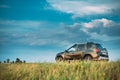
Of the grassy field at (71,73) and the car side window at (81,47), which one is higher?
the car side window at (81,47)

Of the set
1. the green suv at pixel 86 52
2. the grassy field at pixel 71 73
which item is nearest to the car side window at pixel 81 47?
the green suv at pixel 86 52

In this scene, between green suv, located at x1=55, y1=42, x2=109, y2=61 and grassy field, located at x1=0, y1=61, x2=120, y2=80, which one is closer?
grassy field, located at x1=0, y1=61, x2=120, y2=80

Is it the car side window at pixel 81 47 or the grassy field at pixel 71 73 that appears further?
the car side window at pixel 81 47

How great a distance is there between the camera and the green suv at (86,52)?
24.0m

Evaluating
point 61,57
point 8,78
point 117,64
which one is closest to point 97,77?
point 117,64

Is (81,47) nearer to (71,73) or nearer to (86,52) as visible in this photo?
(86,52)

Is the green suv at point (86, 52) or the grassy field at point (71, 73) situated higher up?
the green suv at point (86, 52)

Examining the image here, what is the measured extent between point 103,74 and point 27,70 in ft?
12.2

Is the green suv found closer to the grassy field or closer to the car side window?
the car side window

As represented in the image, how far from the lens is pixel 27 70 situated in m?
15.0

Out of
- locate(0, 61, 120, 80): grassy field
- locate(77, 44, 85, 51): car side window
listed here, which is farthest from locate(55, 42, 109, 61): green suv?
locate(0, 61, 120, 80): grassy field

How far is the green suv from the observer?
2400cm

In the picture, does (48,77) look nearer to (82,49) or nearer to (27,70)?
(27,70)

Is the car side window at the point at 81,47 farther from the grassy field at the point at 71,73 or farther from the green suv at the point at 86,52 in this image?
the grassy field at the point at 71,73
